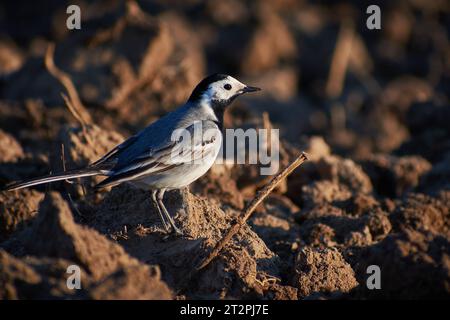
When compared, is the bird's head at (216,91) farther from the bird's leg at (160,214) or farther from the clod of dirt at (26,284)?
the clod of dirt at (26,284)

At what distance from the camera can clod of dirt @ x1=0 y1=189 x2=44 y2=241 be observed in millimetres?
8180

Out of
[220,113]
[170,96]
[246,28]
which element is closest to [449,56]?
[246,28]

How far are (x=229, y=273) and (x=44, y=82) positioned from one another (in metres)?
6.69

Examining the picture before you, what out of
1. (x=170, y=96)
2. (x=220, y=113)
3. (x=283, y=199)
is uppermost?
(x=170, y=96)

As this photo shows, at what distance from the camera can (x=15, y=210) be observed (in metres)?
8.30

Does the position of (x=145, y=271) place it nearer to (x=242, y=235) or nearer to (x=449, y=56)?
(x=242, y=235)

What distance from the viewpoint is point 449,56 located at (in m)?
18.2

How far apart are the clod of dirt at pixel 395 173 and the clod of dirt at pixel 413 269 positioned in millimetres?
4702

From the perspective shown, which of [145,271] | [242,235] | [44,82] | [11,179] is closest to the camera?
[145,271]

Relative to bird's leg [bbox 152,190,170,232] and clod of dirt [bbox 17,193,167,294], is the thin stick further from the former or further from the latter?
clod of dirt [bbox 17,193,167,294]

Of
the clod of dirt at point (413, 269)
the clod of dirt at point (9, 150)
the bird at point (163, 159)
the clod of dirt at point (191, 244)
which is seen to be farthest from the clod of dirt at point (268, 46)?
the clod of dirt at point (413, 269)

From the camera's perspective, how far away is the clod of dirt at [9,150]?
9867 millimetres

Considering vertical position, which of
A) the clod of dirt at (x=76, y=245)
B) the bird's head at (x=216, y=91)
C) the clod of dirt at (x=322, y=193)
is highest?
the bird's head at (x=216, y=91)

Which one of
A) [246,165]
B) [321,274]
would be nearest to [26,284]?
[321,274]
